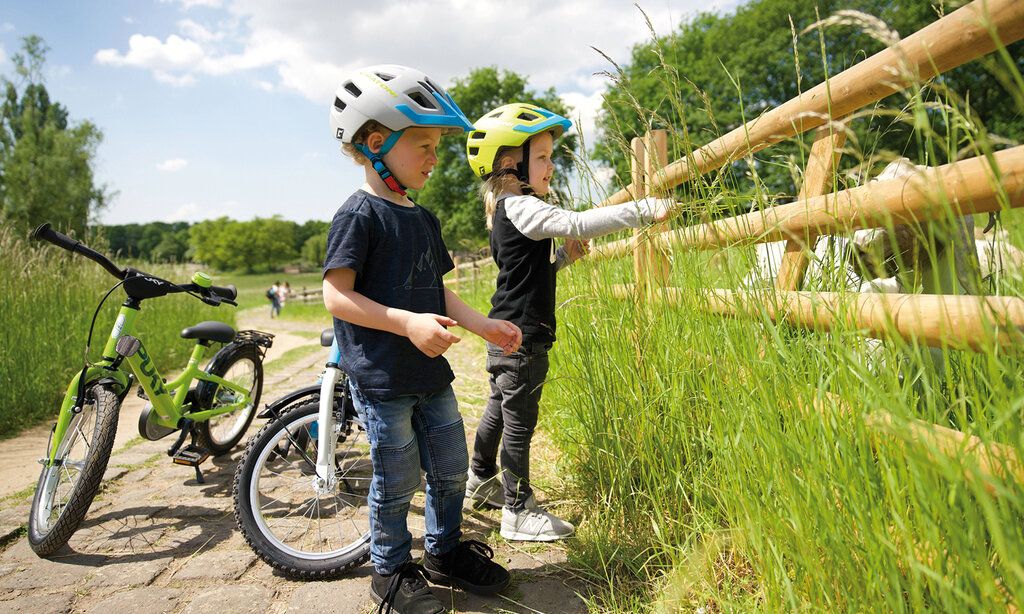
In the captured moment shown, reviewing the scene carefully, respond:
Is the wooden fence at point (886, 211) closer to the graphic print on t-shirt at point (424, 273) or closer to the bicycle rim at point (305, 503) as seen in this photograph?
the graphic print on t-shirt at point (424, 273)

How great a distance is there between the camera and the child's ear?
211 centimetres

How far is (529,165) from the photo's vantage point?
2.74 m

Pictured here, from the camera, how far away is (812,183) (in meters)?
1.84

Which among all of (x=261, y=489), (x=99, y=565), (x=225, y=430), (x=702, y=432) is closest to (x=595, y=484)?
(x=702, y=432)

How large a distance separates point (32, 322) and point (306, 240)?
386ft

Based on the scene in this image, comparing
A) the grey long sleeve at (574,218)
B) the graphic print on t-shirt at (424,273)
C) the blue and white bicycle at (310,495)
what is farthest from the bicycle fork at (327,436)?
the grey long sleeve at (574,218)

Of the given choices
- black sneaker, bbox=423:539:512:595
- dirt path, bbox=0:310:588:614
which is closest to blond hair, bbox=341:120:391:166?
black sneaker, bbox=423:539:512:595

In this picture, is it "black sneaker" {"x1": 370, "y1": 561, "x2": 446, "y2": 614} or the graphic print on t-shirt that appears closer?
Result: "black sneaker" {"x1": 370, "y1": 561, "x2": 446, "y2": 614}

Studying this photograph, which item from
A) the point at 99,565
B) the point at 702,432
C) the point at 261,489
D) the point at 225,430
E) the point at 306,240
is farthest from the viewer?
the point at 306,240

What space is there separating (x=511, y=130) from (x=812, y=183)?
1347mm

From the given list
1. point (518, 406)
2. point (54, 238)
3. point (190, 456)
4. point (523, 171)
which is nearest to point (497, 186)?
point (523, 171)

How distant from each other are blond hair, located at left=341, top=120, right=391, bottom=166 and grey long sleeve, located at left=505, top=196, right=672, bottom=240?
2.18 ft

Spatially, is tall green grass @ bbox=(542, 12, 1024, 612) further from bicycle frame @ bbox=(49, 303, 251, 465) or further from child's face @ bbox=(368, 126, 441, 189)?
bicycle frame @ bbox=(49, 303, 251, 465)

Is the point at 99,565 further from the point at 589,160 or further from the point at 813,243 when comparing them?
the point at 813,243
